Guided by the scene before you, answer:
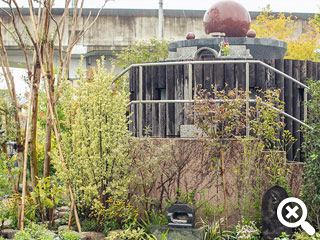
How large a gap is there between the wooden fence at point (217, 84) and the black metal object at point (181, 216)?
192 cm

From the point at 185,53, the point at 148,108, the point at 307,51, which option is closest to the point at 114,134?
the point at 148,108

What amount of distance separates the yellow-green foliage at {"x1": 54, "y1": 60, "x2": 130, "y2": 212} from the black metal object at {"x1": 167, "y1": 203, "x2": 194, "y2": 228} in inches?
32.8

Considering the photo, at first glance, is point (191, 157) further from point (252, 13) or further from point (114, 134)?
point (252, 13)

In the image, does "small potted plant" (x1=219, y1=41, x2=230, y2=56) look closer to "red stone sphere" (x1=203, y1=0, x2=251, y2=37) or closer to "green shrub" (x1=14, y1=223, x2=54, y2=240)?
"red stone sphere" (x1=203, y1=0, x2=251, y2=37)

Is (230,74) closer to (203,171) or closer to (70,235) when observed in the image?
(203,171)

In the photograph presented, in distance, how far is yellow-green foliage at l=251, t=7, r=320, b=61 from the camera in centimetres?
2392

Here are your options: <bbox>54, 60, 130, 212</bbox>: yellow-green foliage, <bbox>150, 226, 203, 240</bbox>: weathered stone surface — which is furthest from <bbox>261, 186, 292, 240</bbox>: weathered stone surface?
<bbox>54, 60, 130, 212</bbox>: yellow-green foliage

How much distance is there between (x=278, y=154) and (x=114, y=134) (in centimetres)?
260

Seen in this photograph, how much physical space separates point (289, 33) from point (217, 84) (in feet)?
51.9

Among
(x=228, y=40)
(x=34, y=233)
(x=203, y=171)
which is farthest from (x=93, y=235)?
(x=228, y=40)

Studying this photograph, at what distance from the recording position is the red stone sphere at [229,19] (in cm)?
1253

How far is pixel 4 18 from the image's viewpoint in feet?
Result: 81.3

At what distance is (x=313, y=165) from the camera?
854 centimetres

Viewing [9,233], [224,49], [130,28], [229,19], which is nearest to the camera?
[9,233]
